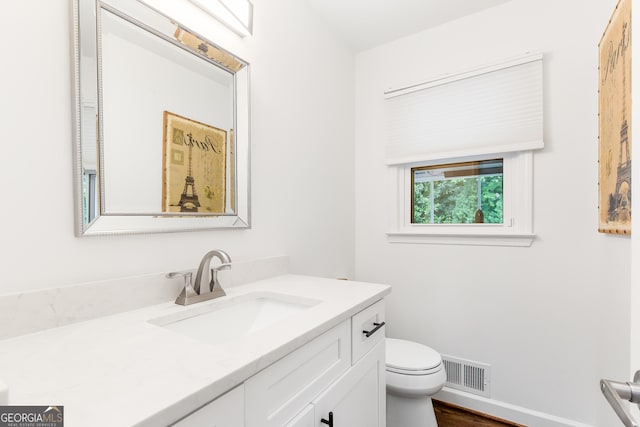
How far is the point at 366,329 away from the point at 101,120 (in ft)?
3.56

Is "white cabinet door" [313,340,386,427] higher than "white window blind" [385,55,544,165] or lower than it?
lower

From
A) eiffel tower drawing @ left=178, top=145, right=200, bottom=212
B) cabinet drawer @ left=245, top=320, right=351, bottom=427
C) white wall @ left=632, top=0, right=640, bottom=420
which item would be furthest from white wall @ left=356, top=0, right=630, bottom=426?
eiffel tower drawing @ left=178, top=145, right=200, bottom=212

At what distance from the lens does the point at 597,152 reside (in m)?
1.51

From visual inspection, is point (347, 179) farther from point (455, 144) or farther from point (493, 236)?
point (493, 236)

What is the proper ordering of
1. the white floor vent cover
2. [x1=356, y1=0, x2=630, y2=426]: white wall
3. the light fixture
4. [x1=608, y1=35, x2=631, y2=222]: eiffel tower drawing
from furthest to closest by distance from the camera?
the white floor vent cover → [x1=356, y1=0, x2=630, y2=426]: white wall → the light fixture → [x1=608, y1=35, x2=631, y2=222]: eiffel tower drawing

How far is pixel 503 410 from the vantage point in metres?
1.74

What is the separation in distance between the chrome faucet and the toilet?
0.97 meters

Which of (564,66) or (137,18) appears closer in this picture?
(137,18)

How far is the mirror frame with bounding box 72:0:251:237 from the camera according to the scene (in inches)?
33.0

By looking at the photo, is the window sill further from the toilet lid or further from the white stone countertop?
the white stone countertop

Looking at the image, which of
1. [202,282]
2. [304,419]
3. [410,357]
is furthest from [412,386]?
[202,282]

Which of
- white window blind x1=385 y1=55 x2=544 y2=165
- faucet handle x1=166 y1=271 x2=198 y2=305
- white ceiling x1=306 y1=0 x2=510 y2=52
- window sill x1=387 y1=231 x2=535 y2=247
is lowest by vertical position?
faucet handle x1=166 y1=271 x2=198 y2=305

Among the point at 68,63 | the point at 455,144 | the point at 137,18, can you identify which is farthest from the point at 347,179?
the point at 68,63

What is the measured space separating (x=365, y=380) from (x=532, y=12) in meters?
2.11
